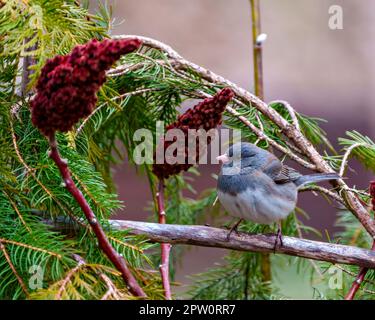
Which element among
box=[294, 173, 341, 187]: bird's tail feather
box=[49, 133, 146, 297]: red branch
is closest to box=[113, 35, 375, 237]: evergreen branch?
box=[294, 173, 341, 187]: bird's tail feather

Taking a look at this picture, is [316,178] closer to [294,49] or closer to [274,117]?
[274,117]

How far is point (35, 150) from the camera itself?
98 cm

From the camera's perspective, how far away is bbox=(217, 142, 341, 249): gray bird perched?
1202 mm

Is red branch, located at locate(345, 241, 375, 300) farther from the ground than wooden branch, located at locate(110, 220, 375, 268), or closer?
closer

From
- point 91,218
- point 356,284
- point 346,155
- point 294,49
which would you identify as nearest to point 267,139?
point 346,155

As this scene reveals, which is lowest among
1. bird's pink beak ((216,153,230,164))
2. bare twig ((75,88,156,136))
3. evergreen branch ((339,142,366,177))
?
bird's pink beak ((216,153,230,164))

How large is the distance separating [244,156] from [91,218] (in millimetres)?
599

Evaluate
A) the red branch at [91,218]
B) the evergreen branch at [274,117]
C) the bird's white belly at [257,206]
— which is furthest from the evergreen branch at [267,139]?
the red branch at [91,218]

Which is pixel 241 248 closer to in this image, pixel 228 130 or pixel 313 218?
pixel 228 130

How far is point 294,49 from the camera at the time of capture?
3914mm

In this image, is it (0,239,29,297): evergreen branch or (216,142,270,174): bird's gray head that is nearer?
(0,239,29,297): evergreen branch

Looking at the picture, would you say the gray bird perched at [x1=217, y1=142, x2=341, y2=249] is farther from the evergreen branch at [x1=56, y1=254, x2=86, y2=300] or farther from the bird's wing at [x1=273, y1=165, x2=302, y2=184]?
the evergreen branch at [x1=56, y1=254, x2=86, y2=300]

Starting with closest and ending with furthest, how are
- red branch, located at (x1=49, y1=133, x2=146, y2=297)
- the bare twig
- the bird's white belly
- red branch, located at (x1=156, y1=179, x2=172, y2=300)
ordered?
red branch, located at (x1=49, y1=133, x2=146, y2=297) → red branch, located at (x1=156, y1=179, x2=172, y2=300) → the bare twig → the bird's white belly
